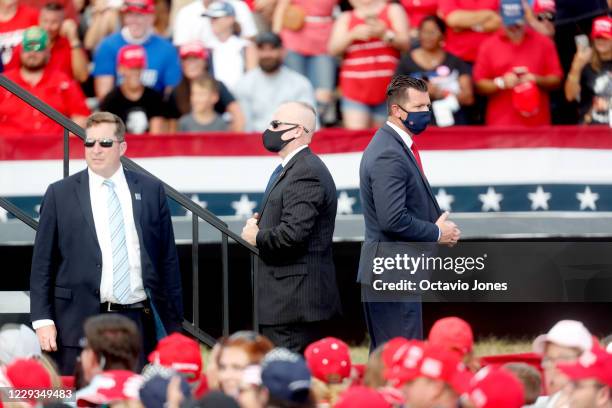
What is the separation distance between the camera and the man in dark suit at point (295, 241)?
9.05 m

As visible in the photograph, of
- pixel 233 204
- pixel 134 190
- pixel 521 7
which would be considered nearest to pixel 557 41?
pixel 521 7

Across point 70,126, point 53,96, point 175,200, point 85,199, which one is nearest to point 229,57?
point 53,96

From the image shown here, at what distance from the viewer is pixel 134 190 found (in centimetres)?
876

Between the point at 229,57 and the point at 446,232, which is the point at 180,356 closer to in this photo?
the point at 446,232

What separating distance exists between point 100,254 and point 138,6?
4.50 meters

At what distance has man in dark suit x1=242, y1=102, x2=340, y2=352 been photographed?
9.05 meters

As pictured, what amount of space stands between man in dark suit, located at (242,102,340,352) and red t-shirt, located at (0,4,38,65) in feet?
13.0

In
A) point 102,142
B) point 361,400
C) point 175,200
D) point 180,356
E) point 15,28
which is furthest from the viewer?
point 15,28

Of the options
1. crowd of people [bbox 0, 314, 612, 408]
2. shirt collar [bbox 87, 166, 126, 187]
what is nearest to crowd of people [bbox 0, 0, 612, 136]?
shirt collar [bbox 87, 166, 126, 187]

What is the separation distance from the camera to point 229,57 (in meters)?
12.8

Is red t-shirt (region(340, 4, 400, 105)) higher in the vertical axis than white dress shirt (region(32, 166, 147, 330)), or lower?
higher

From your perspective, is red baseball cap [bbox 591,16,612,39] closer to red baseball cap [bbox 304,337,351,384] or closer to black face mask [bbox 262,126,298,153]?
black face mask [bbox 262,126,298,153]

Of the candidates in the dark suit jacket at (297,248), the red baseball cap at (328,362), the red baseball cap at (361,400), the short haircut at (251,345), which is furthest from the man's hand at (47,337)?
the red baseball cap at (361,400)

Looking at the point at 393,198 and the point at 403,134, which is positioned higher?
the point at 403,134
